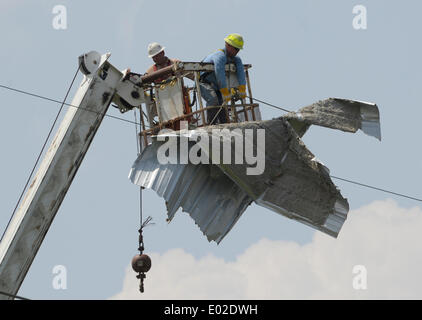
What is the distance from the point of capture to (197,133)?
26.0 metres

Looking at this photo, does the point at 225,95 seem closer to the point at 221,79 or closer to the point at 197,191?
the point at 221,79

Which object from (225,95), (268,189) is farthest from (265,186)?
(225,95)

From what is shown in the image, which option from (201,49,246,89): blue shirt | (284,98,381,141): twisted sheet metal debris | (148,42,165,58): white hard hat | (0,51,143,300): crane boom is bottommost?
(0,51,143,300): crane boom

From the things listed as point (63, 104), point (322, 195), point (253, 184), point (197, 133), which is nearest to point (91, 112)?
point (63, 104)

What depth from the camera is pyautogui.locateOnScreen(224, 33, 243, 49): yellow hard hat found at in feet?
91.5

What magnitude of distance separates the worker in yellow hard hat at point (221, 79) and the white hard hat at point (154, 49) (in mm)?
1249

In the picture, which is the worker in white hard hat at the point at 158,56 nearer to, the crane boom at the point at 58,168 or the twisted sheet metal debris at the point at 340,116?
the crane boom at the point at 58,168

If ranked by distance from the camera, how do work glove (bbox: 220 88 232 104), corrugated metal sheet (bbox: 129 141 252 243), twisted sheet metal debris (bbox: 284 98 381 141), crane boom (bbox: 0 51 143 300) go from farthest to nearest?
twisted sheet metal debris (bbox: 284 98 381 141)
work glove (bbox: 220 88 232 104)
corrugated metal sheet (bbox: 129 141 252 243)
crane boom (bbox: 0 51 143 300)

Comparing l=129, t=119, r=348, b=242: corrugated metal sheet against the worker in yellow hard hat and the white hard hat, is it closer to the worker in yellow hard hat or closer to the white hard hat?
the worker in yellow hard hat

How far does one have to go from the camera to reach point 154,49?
1115 inches

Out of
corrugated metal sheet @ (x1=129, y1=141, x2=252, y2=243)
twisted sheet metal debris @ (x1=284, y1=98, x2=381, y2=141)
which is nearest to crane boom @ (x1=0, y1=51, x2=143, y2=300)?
corrugated metal sheet @ (x1=129, y1=141, x2=252, y2=243)

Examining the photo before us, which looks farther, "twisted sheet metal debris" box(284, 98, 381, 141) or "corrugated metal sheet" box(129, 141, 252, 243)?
"twisted sheet metal debris" box(284, 98, 381, 141)

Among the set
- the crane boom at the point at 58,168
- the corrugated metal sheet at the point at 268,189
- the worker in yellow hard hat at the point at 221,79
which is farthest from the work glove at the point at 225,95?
the crane boom at the point at 58,168

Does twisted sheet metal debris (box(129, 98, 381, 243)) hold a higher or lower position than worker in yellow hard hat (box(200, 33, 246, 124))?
lower
